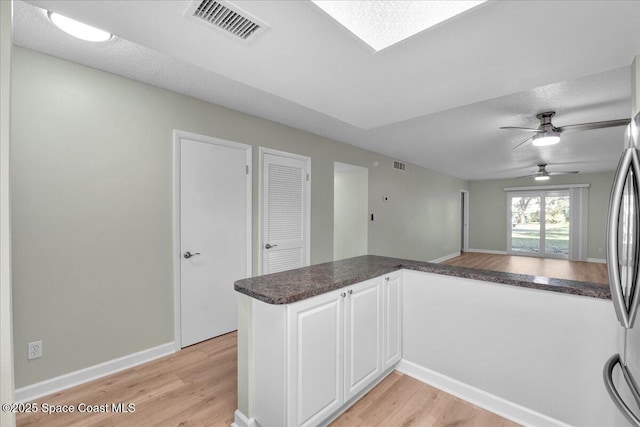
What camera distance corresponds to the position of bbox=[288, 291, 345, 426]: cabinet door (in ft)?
4.82

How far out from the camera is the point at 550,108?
2951 millimetres

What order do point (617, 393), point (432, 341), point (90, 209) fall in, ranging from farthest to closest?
point (90, 209), point (432, 341), point (617, 393)

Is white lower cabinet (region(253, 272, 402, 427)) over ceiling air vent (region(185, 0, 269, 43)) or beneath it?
beneath

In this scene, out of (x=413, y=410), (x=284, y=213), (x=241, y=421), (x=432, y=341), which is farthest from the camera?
(x=284, y=213)

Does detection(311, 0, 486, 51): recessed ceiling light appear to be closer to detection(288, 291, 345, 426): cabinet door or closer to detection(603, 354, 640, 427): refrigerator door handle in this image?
detection(288, 291, 345, 426): cabinet door

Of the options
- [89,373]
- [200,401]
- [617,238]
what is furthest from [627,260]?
[89,373]

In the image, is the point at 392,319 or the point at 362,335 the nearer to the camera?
the point at 362,335

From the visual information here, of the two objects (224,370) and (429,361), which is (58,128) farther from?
(429,361)

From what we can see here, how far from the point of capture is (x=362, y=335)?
1.88m

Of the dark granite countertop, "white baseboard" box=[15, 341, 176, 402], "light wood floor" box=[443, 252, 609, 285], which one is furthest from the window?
"white baseboard" box=[15, 341, 176, 402]

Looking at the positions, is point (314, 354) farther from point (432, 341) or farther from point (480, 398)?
point (480, 398)

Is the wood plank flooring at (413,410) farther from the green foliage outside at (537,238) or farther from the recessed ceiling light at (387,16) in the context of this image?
the green foliage outside at (537,238)

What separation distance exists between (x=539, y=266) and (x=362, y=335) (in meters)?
7.54

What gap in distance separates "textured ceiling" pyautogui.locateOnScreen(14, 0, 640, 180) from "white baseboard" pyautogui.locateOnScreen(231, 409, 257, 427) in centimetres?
216
